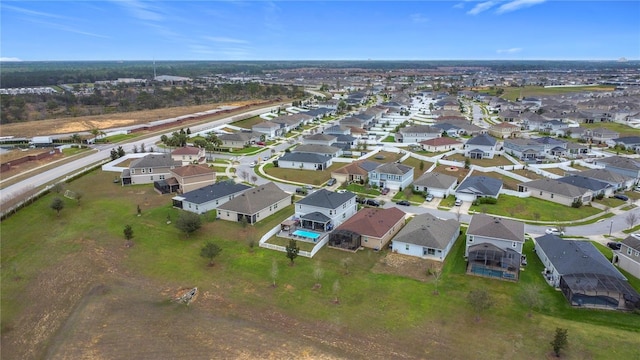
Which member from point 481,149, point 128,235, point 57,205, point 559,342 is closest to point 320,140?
point 481,149

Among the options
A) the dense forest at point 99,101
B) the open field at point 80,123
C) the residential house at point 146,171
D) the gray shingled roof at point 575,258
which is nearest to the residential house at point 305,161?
the residential house at point 146,171

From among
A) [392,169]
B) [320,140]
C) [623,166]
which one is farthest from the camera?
[320,140]

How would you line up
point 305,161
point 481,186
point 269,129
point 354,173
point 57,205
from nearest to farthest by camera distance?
point 57,205, point 481,186, point 354,173, point 305,161, point 269,129

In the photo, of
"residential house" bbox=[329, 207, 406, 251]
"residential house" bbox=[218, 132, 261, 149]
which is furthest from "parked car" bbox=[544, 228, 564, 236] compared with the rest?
"residential house" bbox=[218, 132, 261, 149]

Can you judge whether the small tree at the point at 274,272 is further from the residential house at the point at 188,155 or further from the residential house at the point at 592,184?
the residential house at the point at 592,184

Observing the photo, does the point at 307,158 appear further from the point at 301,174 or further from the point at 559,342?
the point at 559,342

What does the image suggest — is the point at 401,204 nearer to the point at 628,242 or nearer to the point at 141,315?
the point at 628,242

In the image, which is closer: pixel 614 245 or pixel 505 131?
pixel 614 245
